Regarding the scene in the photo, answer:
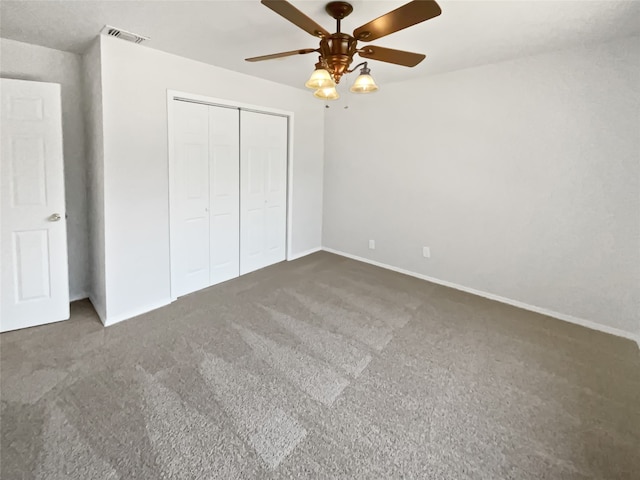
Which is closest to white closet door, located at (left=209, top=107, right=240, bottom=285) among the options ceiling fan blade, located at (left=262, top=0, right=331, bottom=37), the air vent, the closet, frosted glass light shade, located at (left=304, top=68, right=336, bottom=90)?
the closet

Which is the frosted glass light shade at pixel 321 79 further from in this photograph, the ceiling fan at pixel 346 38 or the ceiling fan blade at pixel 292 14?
the ceiling fan blade at pixel 292 14

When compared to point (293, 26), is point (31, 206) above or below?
below

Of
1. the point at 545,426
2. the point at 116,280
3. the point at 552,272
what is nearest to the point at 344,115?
the point at 552,272

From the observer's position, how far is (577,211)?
2994 millimetres

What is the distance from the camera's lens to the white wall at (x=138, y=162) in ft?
9.04

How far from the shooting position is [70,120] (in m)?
3.11

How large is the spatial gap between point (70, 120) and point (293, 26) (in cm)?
233

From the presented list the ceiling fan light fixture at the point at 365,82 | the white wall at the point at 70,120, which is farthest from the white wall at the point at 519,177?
the white wall at the point at 70,120

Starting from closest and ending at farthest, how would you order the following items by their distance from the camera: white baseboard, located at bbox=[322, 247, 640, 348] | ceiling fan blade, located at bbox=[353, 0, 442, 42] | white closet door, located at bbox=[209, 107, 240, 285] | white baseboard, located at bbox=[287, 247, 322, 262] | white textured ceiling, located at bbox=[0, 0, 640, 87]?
ceiling fan blade, located at bbox=[353, 0, 442, 42] → white textured ceiling, located at bbox=[0, 0, 640, 87] → white baseboard, located at bbox=[322, 247, 640, 348] → white closet door, located at bbox=[209, 107, 240, 285] → white baseboard, located at bbox=[287, 247, 322, 262]

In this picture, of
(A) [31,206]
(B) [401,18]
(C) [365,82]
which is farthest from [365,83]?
(A) [31,206]

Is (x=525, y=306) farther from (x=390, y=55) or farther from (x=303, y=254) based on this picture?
(x=303, y=254)

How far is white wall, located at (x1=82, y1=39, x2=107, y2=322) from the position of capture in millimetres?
2756

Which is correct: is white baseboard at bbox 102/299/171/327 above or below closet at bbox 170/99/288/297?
below

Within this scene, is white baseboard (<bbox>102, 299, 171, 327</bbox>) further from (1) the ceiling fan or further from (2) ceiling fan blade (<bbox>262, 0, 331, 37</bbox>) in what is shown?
(2) ceiling fan blade (<bbox>262, 0, 331, 37</bbox>)
